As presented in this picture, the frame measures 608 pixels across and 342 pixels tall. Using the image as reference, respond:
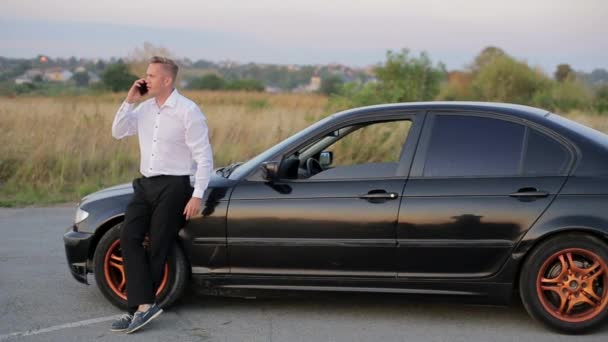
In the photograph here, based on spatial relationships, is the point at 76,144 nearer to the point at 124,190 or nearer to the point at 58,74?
the point at 124,190

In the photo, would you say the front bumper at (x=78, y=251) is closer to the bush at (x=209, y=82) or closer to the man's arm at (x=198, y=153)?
the man's arm at (x=198, y=153)

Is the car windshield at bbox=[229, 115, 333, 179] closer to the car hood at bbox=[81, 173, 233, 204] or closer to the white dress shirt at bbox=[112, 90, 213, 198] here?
the car hood at bbox=[81, 173, 233, 204]

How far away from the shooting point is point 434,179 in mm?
5344

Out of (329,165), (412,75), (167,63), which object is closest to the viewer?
(167,63)

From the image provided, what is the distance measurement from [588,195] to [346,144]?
16.1 feet

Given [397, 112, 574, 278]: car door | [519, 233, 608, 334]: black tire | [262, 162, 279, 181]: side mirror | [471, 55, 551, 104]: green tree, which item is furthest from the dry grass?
[471, 55, 551, 104]: green tree

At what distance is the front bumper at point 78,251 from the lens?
580 centimetres

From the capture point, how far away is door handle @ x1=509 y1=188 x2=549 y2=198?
515 cm

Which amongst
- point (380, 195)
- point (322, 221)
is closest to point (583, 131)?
point (380, 195)

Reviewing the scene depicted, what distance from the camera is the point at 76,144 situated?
1321cm

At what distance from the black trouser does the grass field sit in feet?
19.6

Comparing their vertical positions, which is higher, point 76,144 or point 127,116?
point 127,116

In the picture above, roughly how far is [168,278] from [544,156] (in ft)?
8.94

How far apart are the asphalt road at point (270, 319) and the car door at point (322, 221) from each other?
290 mm
